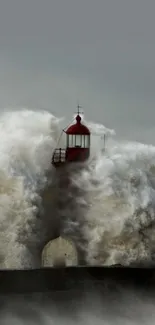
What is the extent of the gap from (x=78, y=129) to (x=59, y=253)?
413 cm

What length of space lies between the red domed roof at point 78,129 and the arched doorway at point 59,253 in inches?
137

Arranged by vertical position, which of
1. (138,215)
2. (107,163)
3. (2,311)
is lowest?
(2,311)

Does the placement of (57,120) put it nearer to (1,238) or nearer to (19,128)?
(19,128)

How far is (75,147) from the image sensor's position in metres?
20.4

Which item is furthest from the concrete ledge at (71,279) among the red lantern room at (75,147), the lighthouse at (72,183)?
the red lantern room at (75,147)

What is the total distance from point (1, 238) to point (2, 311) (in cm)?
368

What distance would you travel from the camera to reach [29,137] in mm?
20703

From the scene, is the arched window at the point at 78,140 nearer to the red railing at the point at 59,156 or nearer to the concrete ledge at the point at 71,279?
the red railing at the point at 59,156

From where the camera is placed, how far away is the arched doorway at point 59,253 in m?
20.1

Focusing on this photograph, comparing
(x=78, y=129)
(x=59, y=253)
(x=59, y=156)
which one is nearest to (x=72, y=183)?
(x=59, y=156)

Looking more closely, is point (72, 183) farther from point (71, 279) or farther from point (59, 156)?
point (71, 279)

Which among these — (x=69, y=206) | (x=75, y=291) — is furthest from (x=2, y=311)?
(x=69, y=206)

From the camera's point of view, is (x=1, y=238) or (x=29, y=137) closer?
(x=1, y=238)

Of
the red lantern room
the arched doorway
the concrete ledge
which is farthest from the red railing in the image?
the concrete ledge
